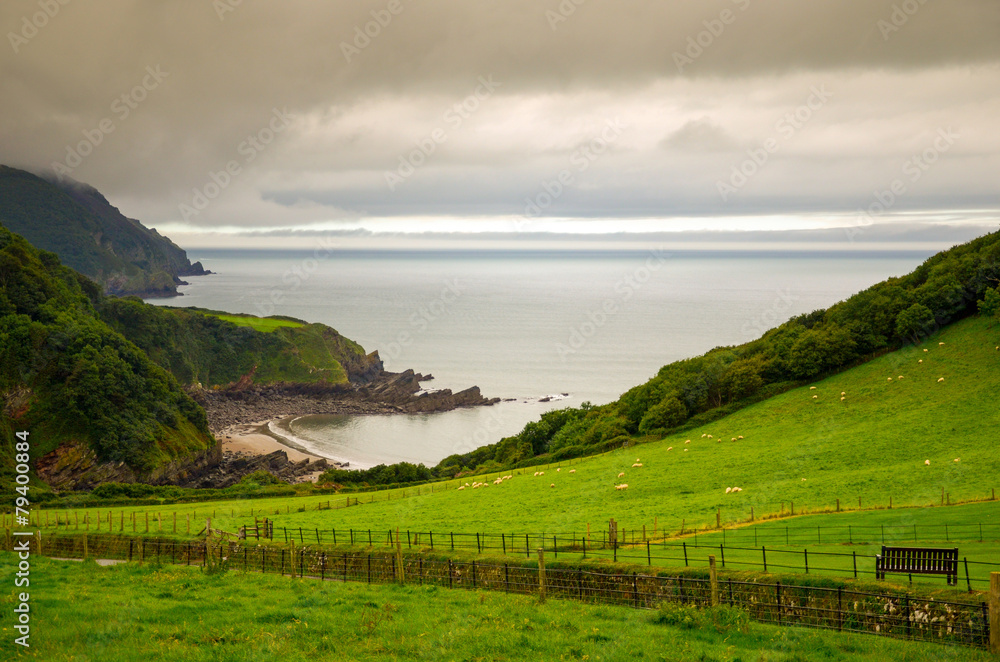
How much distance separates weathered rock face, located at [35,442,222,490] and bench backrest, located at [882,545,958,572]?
86.5 m

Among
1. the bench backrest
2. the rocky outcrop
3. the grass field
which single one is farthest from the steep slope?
the bench backrest

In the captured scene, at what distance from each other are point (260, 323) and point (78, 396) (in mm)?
98605

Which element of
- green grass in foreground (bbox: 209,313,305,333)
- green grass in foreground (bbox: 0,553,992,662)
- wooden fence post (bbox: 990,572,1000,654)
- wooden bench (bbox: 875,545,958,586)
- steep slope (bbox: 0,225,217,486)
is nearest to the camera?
wooden fence post (bbox: 990,572,1000,654)

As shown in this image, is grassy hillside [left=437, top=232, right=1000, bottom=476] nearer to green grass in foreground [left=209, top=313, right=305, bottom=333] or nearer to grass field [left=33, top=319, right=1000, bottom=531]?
grass field [left=33, top=319, right=1000, bottom=531]

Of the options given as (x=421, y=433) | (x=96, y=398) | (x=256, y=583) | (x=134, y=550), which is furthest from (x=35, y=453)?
(x=256, y=583)

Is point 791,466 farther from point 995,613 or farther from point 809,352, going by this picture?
point 995,613

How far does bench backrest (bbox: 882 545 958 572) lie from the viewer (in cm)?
1959

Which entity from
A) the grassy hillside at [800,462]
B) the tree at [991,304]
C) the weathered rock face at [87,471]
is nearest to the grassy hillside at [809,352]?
the tree at [991,304]

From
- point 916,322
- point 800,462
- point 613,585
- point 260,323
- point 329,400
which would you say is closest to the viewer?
point 613,585

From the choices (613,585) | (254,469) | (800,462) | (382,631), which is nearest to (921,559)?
(613,585)

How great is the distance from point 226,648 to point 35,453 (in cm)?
8655

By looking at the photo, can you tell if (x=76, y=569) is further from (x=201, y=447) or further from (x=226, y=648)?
(x=201, y=447)

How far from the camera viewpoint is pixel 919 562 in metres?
20.0

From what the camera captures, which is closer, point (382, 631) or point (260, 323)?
point (382, 631)
